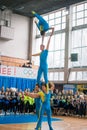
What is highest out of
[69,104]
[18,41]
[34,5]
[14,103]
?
[34,5]

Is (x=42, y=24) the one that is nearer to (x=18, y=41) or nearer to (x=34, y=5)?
(x=34, y=5)

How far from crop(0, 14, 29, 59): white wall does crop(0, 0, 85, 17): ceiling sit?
3.44 ft

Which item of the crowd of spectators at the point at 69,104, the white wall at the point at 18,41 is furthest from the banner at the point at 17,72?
the white wall at the point at 18,41

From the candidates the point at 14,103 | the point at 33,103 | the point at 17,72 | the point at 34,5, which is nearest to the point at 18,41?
the point at 34,5

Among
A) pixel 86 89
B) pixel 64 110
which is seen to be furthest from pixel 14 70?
pixel 86 89

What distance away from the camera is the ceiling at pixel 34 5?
56.2 ft

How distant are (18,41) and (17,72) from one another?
20.5 ft

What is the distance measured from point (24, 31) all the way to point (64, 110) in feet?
28.0

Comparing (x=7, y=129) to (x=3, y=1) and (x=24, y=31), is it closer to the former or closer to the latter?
(x=3, y=1)

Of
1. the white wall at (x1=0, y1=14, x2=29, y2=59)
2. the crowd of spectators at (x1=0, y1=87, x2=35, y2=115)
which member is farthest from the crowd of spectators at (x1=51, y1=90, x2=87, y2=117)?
the white wall at (x1=0, y1=14, x2=29, y2=59)

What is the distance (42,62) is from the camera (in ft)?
23.6

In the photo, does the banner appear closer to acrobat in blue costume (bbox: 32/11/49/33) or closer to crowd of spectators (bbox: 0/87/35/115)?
crowd of spectators (bbox: 0/87/35/115)

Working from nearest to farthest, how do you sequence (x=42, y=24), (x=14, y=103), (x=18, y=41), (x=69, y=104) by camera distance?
(x=42, y=24) → (x=14, y=103) → (x=69, y=104) → (x=18, y=41)

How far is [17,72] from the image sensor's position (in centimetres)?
1421
